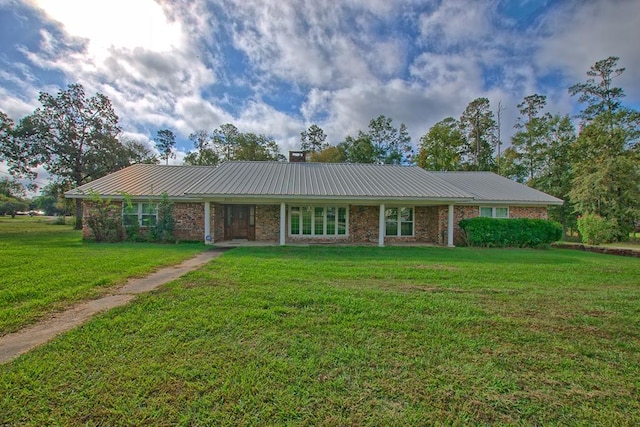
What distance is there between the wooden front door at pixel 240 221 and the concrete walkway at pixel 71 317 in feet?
24.9

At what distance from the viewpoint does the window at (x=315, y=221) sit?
43.8 feet

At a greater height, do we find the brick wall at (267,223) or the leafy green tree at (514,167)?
the leafy green tree at (514,167)

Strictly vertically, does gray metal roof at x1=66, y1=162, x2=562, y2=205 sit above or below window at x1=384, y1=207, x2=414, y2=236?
above

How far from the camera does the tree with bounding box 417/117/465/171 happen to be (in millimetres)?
29750

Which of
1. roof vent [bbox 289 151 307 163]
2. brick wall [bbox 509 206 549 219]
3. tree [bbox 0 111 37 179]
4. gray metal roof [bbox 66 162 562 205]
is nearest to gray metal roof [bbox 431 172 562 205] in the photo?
gray metal roof [bbox 66 162 562 205]

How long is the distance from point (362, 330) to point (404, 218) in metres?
11.2

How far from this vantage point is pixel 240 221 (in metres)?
14.1

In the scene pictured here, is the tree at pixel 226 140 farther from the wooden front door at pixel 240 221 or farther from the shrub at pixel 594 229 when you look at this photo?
the shrub at pixel 594 229

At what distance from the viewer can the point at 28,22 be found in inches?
392

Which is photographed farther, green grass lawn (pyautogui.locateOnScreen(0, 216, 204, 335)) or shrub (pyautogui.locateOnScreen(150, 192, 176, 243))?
shrub (pyautogui.locateOnScreen(150, 192, 176, 243))

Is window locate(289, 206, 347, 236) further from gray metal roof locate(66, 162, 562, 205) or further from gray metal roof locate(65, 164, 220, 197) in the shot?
gray metal roof locate(65, 164, 220, 197)

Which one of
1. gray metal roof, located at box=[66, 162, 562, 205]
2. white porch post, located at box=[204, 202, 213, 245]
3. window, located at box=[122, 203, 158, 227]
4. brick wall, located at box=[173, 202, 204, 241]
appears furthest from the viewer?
brick wall, located at box=[173, 202, 204, 241]

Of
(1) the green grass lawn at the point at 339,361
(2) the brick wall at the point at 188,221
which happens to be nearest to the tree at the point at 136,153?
(2) the brick wall at the point at 188,221

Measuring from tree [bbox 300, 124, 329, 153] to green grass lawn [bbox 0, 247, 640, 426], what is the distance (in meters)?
33.5
